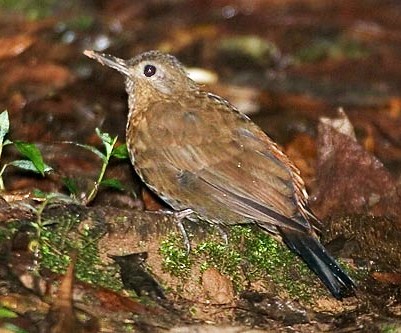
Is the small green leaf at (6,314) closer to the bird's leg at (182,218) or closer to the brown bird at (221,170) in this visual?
the bird's leg at (182,218)

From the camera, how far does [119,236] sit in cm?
543

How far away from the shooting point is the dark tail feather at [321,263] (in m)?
5.35

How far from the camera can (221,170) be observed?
5746 millimetres

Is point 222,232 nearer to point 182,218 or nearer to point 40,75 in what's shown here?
point 182,218

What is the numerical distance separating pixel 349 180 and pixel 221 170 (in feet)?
4.44

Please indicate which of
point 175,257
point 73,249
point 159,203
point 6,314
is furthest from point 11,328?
point 159,203

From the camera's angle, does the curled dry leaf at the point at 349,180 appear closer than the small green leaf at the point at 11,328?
No

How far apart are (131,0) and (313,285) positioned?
722cm

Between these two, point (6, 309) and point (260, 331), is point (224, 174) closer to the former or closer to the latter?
point (260, 331)

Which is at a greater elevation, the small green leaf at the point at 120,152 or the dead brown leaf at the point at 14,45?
the small green leaf at the point at 120,152

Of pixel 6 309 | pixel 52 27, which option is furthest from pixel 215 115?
pixel 52 27

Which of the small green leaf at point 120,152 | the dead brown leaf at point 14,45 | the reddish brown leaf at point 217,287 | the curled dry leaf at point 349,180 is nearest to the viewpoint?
the reddish brown leaf at point 217,287

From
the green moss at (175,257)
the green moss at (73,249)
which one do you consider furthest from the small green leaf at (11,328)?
the green moss at (175,257)

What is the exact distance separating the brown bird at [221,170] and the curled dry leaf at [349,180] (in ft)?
3.11
